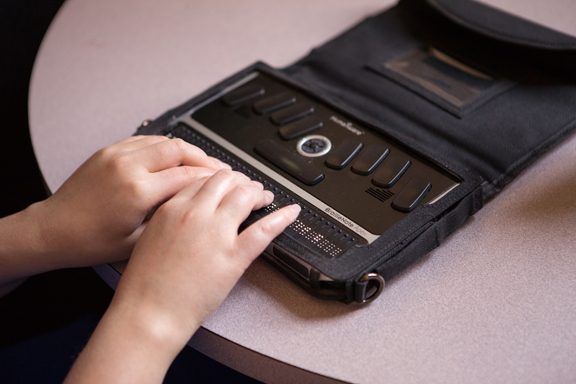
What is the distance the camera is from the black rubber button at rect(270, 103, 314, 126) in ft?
2.27

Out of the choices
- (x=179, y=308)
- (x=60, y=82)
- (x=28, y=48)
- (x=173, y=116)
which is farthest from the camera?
(x=28, y=48)

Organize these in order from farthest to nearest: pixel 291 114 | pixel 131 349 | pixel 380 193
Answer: pixel 291 114
pixel 380 193
pixel 131 349

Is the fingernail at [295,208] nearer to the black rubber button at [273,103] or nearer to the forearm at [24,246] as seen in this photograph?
the black rubber button at [273,103]

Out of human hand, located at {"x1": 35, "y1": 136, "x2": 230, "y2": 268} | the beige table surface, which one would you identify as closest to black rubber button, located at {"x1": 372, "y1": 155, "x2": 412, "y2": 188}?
the beige table surface

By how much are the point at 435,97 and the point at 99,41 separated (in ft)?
2.16

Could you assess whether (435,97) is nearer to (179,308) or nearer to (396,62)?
(396,62)

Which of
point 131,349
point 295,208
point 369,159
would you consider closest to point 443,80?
point 369,159

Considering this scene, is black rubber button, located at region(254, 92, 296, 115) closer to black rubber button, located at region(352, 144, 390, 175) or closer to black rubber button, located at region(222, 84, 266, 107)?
black rubber button, located at region(222, 84, 266, 107)

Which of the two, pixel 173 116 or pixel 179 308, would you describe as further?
pixel 173 116

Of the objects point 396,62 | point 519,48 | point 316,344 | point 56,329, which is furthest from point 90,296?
point 519,48

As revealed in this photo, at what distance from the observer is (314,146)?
2.15 ft

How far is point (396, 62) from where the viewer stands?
807mm

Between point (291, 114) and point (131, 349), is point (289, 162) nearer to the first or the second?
point (291, 114)

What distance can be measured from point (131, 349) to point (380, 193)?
0.34m
